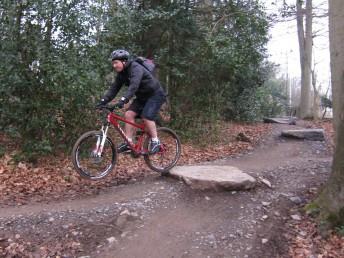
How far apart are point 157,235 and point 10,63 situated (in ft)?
14.0

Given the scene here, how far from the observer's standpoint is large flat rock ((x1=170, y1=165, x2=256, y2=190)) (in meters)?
5.57

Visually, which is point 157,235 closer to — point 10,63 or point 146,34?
point 10,63

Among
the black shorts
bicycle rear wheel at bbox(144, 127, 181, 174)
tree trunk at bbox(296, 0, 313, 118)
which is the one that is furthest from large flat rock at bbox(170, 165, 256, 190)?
tree trunk at bbox(296, 0, 313, 118)

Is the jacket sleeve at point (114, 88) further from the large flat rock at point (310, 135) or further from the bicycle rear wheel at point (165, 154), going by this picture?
the large flat rock at point (310, 135)

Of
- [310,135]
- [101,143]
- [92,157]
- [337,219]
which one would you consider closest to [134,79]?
[101,143]

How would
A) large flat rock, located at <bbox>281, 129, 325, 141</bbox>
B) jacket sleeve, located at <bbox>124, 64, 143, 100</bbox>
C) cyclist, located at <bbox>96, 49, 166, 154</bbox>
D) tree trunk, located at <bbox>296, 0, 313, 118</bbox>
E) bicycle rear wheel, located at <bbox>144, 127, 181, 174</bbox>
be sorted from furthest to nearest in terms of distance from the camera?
tree trunk, located at <bbox>296, 0, 313, 118</bbox> < large flat rock, located at <bbox>281, 129, 325, 141</bbox> < bicycle rear wheel, located at <bbox>144, 127, 181, 174</bbox> < cyclist, located at <bbox>96, 49, 166, 154</bbox> < jacket sleeve, located at <bbox>124, 64, 143, 100</bbox>

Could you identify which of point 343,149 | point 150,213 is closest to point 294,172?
point 343,149

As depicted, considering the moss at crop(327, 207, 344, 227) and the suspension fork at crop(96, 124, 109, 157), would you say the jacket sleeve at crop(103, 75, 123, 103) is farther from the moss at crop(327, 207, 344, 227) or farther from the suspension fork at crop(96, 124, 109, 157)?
the moss at crop(327, 207, 344, 227)

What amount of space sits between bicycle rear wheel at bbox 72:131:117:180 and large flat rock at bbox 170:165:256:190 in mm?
1075

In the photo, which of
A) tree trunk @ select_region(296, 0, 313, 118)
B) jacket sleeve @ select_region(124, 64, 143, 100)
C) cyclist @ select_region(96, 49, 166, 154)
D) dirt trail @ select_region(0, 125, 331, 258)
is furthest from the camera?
tree trunk @ select_region(296, 0, 313, 118)

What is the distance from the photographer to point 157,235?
Answer: 450 cm

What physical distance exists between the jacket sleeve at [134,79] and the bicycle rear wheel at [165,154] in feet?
3.72

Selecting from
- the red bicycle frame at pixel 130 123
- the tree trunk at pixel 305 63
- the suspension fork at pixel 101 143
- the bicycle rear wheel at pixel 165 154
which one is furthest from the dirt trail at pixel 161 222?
the tree trunk at pixel 305 63

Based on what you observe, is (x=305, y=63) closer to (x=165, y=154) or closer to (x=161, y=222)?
(x=165, y=154)
